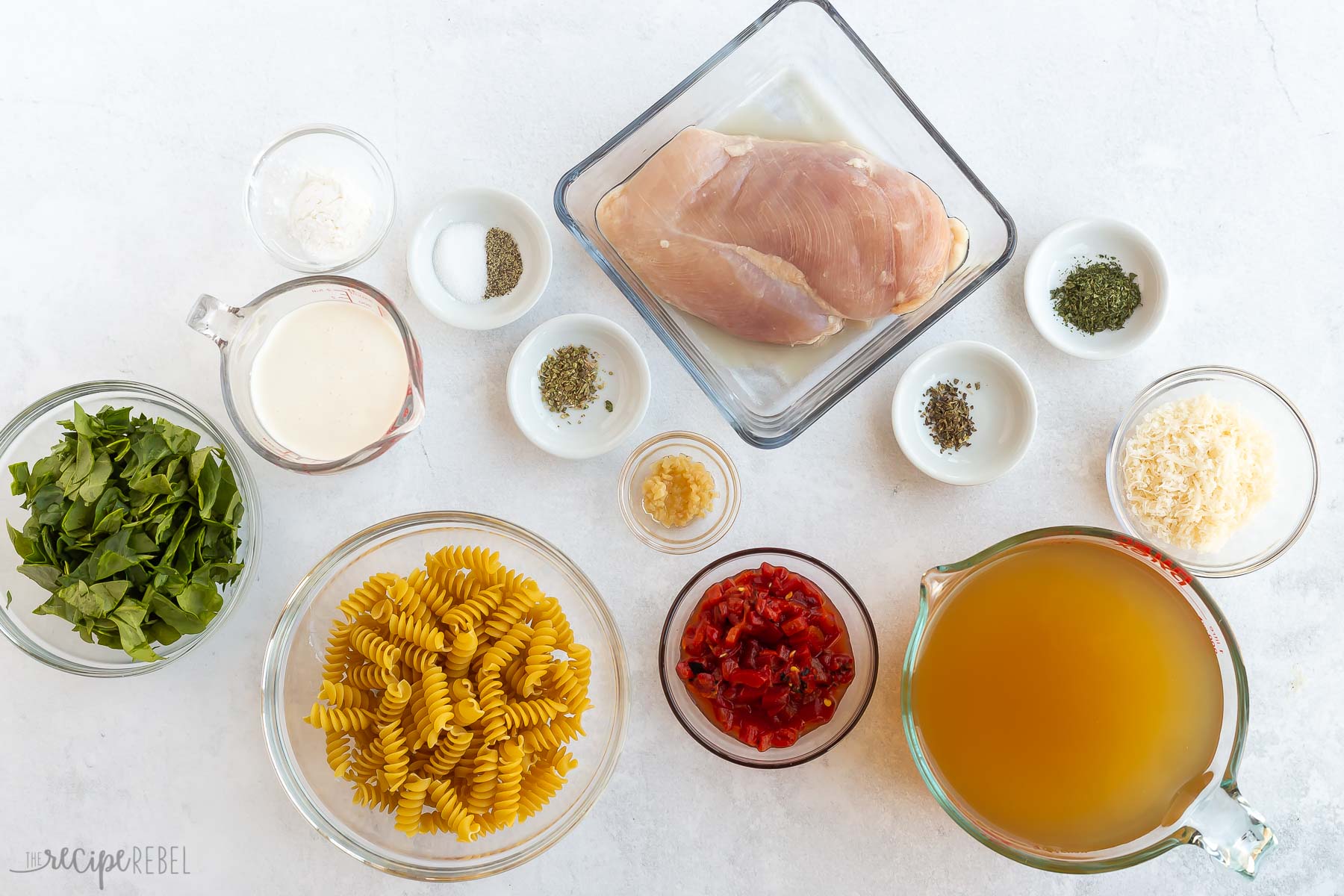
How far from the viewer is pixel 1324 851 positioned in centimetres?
230

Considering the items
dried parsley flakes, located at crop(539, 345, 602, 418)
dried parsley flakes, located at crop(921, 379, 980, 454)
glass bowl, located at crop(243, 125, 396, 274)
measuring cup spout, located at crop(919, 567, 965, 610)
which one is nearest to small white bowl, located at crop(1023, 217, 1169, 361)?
dried parsley flakes, located at crop(921, 379, 980, 454)

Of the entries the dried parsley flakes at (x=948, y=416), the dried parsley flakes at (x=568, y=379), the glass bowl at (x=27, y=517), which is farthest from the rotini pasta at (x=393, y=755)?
the dried parsley flakes at (x=948, y=416)

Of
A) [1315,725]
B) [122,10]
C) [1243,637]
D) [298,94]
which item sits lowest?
[1315,725]

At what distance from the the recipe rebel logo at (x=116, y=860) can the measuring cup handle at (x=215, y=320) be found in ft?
4.51

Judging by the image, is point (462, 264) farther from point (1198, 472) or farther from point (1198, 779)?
point (1198, 779)

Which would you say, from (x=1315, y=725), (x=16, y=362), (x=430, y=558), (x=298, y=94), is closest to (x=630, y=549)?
(x=430, y=558)

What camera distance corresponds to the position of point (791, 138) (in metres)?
2.30

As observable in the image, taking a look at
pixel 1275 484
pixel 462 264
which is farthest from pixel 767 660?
pixel 1275 484

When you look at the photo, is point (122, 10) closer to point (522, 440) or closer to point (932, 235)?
point (522, 440)

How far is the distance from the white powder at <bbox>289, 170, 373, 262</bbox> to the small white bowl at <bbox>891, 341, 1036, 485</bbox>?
5.05 feet

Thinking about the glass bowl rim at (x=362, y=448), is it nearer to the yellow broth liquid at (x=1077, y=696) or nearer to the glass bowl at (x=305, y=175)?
the glass bowl at (x=305, y=175)

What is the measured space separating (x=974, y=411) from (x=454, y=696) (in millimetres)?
1555

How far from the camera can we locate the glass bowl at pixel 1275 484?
7.34ft

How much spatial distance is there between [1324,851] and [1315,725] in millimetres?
340
